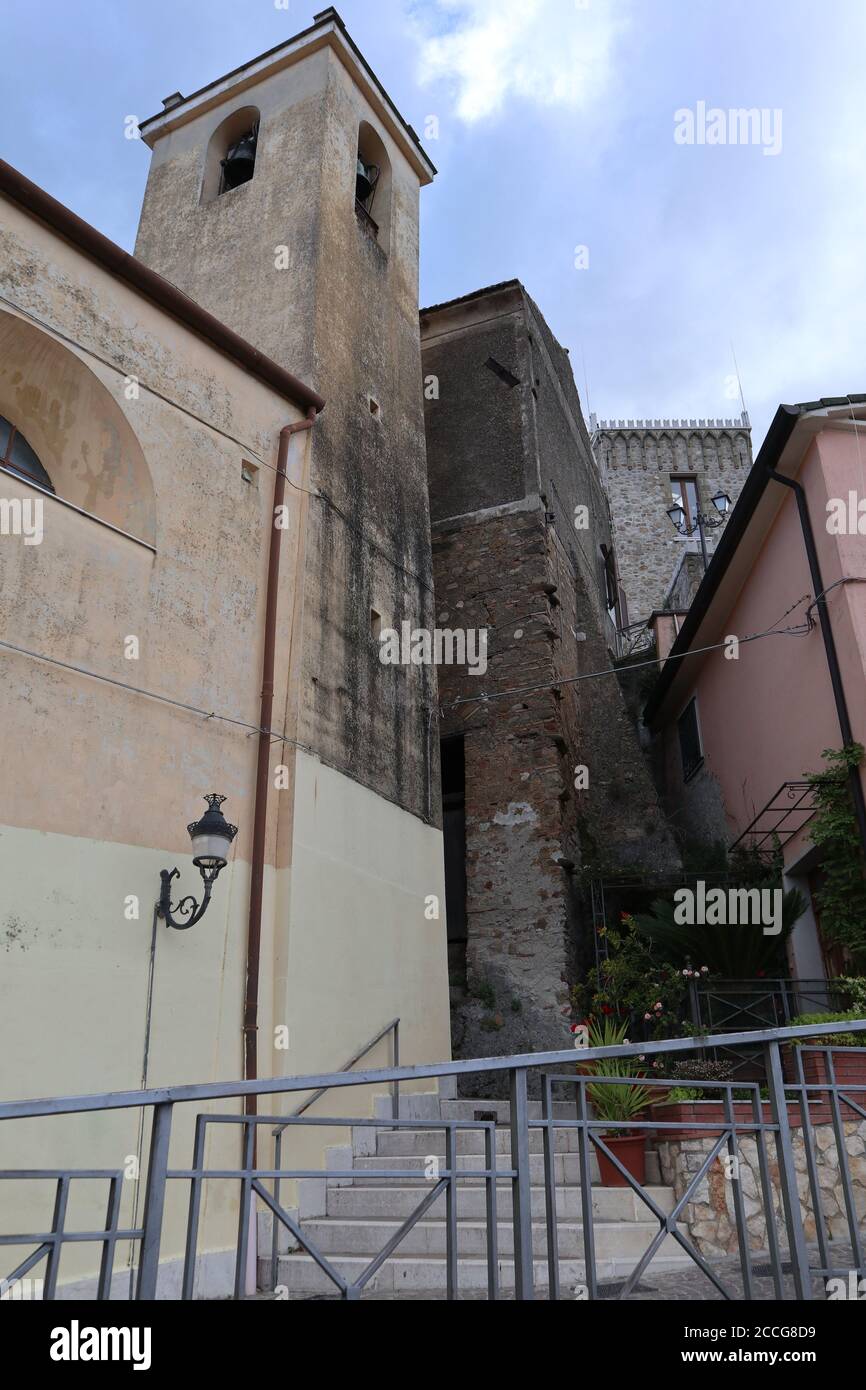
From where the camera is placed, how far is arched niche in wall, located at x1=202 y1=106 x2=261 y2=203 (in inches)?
492

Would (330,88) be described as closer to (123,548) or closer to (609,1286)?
(123,548)

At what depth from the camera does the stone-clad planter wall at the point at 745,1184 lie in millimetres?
6375

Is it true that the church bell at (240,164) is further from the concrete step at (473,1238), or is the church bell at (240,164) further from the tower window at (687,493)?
the tower window at (687,493)

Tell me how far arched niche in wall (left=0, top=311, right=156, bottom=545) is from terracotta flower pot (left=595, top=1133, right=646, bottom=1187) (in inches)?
207

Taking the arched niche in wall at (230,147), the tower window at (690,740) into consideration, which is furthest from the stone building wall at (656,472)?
the arched niche in wall at (230,147)

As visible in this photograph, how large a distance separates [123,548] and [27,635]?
114 centimetres

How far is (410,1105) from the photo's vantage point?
888 centimetres

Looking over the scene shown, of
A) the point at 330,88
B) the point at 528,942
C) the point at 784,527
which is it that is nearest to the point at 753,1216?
the point at 528,942

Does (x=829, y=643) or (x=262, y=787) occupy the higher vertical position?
(x=829, y=643)

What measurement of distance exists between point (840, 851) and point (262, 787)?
5.41 meters

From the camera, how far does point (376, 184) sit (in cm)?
1334

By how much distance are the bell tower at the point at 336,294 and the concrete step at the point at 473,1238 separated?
3.61m

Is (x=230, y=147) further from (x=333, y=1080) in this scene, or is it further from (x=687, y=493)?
(x=687, y=493)

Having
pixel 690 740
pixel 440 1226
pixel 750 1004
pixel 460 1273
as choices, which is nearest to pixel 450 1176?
pixel 460 1273
